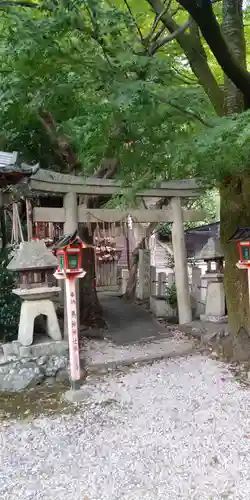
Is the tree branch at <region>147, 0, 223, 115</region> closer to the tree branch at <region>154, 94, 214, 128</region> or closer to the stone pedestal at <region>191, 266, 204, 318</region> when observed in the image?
the tree branch at <region>154, 94, 214, 128</region>

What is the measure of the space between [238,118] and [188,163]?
2.14 ft

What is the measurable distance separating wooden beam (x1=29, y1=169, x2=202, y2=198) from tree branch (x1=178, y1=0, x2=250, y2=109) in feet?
7.27

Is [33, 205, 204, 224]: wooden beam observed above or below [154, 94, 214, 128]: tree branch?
below

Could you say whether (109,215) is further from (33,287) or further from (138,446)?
(138,446)

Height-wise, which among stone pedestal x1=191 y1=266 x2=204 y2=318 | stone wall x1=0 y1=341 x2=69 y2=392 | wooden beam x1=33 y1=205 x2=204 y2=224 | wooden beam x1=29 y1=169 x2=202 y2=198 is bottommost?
stone wall x1=0 y1=341 x2=69 y2=392

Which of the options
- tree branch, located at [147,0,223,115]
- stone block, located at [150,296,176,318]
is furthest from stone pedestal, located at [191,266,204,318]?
tree branch, located at [147,0,223,115]

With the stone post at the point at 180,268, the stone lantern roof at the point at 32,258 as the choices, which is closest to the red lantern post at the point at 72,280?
the stone lantern roof at the point at 32,258

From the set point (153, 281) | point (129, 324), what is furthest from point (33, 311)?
point (153, 281)

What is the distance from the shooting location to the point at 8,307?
19.8 ft

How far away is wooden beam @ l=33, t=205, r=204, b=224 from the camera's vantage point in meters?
6.45

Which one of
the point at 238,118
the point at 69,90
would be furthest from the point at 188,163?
the point at 69,90

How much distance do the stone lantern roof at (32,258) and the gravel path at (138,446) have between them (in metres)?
1.94

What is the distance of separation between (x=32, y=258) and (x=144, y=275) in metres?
5.97

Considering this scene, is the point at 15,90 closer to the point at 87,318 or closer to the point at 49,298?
the point at 49,298
